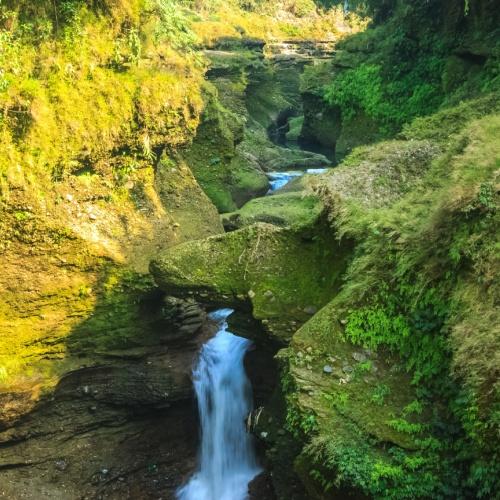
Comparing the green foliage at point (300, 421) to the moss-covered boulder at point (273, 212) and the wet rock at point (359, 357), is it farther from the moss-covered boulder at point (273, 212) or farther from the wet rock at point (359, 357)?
the moss-covered boulder at point (273, 212)

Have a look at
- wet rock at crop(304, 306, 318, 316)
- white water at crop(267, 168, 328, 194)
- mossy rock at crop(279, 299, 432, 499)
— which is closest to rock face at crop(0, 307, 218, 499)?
wet rock at crop(304, 306, 318, 316)

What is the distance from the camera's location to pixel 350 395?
541cm

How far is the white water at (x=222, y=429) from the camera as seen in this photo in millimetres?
9227

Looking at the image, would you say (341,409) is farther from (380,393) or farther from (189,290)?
(189,290)

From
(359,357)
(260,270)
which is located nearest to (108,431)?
(260,270)

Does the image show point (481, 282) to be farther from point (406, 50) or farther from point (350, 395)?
point (406, 50)

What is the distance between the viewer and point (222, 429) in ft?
31.7

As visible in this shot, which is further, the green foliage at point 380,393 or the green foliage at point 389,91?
the green foliage at point 389,91

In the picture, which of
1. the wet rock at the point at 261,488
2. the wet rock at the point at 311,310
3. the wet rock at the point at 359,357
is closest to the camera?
the wet rock at the point at 359,357

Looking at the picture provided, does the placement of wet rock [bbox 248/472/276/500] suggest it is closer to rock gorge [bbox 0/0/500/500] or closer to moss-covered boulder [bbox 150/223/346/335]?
rock gorge [bbox 0/0/500/500]

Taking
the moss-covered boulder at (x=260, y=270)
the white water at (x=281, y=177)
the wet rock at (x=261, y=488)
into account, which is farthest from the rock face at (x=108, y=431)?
the white water at (x=281, y=177)

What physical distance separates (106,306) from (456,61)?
11.6 m

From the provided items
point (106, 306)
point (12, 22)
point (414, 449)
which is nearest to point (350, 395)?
point (414, 449)

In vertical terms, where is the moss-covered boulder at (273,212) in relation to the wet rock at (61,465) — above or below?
above
